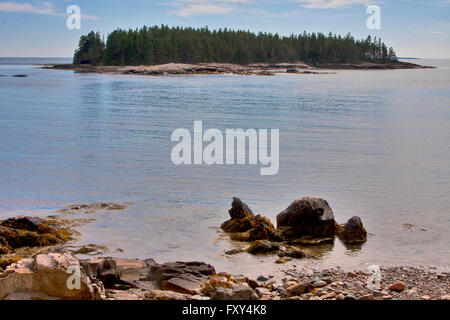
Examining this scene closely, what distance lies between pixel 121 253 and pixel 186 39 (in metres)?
182

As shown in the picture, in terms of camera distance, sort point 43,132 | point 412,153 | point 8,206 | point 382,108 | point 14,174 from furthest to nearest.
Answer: point 382,108
point 43,132
point 412,153
point 14,174
point 8,206

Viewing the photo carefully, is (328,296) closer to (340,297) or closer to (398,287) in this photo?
(340,297)

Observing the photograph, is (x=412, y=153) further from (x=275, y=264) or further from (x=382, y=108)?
(x=382, y=108)

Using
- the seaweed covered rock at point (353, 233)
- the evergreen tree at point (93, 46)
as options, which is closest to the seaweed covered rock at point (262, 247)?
the seaweed covered rock at point (353, 233)

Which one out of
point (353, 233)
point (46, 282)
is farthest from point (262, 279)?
point (46, 282)

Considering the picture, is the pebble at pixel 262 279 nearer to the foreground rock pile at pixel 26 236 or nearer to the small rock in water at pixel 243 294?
the small rock in water at pixel 243 294

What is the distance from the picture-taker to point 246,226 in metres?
14.6

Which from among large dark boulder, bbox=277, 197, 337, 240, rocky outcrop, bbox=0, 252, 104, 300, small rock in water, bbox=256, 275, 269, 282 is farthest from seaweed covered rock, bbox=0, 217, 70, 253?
large dark boulder, bbox=277, 197, 337, 240

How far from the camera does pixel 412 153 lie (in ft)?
93.9

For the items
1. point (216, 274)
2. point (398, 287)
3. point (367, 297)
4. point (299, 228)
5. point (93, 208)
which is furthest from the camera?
point (93, 208)

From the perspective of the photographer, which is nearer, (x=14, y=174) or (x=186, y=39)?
(x=14, y=174)

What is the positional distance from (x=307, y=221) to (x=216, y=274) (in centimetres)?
440

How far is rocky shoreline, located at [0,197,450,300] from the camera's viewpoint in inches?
317
